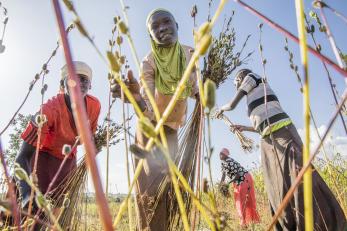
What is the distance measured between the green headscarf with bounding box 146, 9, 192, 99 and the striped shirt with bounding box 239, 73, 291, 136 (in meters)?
0.47

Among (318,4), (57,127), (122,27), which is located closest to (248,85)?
(57,127)

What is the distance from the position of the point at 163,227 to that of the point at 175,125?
1.92 ft

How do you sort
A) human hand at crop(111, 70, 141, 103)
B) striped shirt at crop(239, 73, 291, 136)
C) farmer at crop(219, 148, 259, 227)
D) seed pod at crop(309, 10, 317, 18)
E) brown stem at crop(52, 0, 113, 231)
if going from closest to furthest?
brown stem at crop(52, 0, 113, 231), seed pod at crop(309, 10, 317, 18), human hand at crop(111, 70, 141, 103), striped shirt at crop(239, 73, 291, 136), farmer at crop(219, 148, 259, 227)

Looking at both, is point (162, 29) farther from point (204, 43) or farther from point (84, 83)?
point (204, 43)

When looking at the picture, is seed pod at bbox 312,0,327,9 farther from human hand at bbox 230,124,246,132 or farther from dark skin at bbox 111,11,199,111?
human hand at bbox 230,124,246,132

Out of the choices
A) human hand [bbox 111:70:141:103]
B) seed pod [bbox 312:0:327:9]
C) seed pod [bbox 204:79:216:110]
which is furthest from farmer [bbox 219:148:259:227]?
seed pod [bbox 204:79:216:110]

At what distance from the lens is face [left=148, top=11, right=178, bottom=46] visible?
6.41ft

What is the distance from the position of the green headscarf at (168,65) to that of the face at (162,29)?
0.16 ft

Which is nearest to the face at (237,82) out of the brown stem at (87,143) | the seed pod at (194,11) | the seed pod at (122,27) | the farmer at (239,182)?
the seed pod at (194,11)

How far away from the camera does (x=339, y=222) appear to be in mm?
1805

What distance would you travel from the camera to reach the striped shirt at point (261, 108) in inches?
80.1

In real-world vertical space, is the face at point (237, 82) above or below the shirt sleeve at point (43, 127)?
above

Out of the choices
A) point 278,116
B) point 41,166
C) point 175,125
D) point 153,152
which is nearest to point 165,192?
point 175,125

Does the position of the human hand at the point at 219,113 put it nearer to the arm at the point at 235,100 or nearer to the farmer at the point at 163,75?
the arm at the point at 235,100
